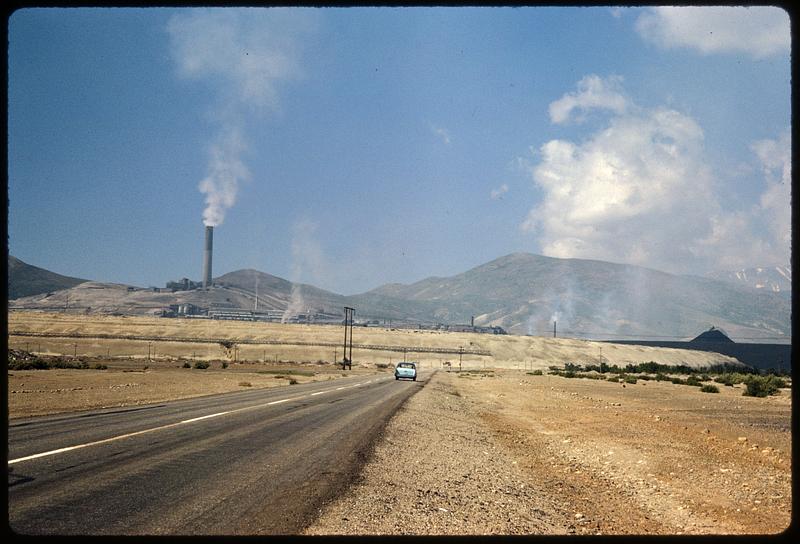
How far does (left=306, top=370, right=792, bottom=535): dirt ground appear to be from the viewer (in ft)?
29.4

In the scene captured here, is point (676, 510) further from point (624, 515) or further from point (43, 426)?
point (43, 426)

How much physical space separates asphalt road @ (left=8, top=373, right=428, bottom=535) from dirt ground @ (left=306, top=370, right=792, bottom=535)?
74cm

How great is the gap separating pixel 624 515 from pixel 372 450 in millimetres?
6326

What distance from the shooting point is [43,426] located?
18.0 m

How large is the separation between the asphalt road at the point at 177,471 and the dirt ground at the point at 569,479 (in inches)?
29.1

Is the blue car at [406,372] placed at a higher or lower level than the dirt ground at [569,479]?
lower

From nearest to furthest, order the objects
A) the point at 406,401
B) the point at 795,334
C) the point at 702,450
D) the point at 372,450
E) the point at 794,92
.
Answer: the point at 795,334, the point at 794,92, the point at 372,450, the point at 702,450, the point at 406,401

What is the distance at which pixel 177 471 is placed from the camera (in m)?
11.1

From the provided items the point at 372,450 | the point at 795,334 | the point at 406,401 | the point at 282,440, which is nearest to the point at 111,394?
the point at 406,401

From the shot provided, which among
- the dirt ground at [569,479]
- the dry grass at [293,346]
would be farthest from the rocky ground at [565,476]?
the dry grass at [293,346]

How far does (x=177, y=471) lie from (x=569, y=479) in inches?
306

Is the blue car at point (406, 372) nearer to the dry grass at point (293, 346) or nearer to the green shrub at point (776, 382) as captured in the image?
the green shrub at point (776, 382)

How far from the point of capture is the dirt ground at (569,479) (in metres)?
8.95

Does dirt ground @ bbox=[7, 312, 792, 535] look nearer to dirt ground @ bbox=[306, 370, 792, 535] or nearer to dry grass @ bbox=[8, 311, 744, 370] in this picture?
dirt ground @ bbox=[306, 370, 792, 535]
